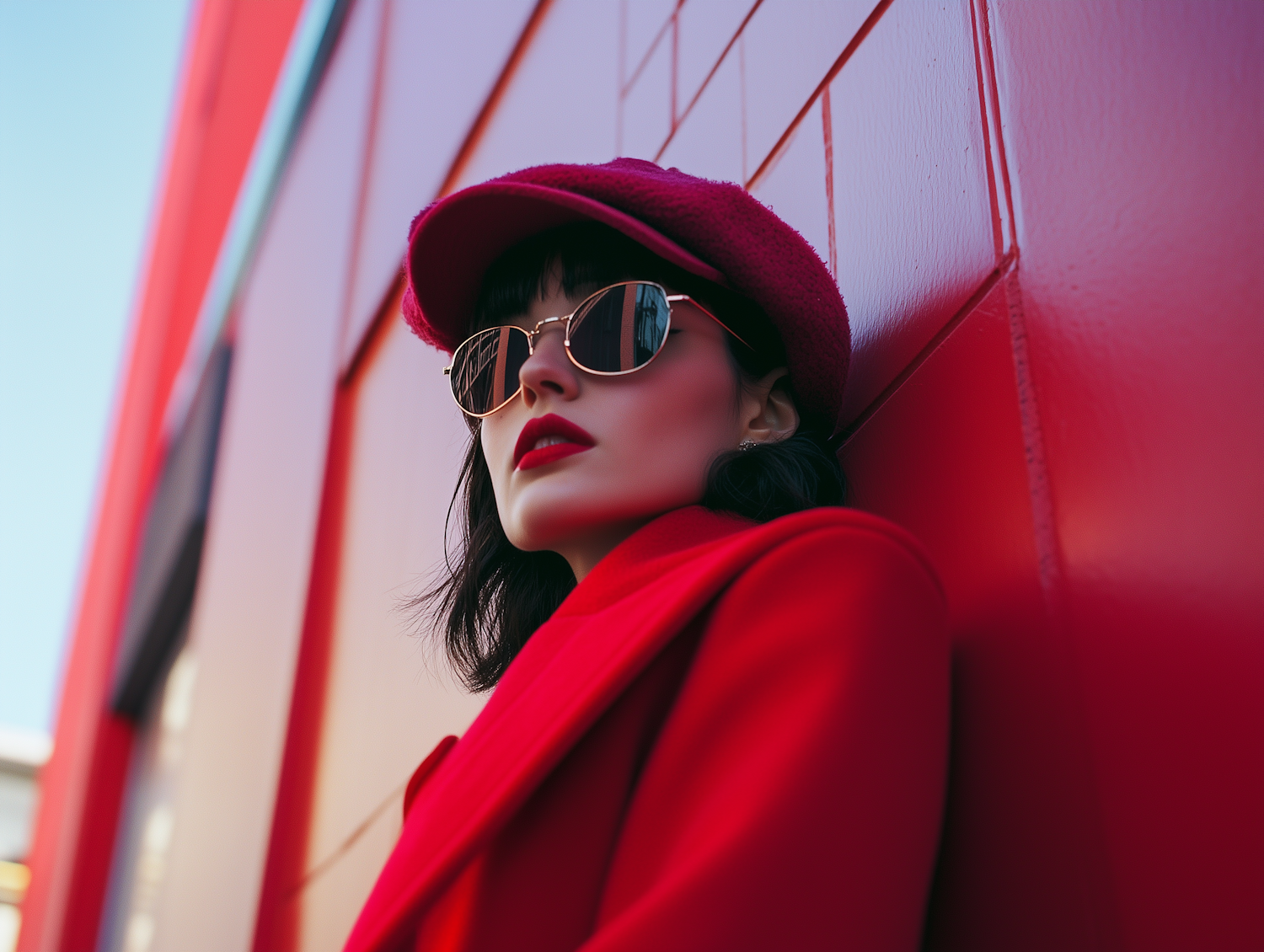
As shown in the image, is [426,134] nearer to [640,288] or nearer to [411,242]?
[411,242]

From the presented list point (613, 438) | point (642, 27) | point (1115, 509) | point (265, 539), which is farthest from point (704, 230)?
point (265, 539)

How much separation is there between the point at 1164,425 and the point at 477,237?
0.58 m

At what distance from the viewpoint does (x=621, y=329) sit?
87 centimetres

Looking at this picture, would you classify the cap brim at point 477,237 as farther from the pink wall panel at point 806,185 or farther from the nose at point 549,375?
the pink wall panel at point 806,185

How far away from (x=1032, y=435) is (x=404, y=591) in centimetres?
138

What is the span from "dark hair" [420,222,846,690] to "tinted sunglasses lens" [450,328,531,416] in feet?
0.10

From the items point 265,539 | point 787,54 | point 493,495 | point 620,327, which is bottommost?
point 265,539

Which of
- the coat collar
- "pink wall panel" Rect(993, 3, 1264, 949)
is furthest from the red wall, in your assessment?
the coat collar

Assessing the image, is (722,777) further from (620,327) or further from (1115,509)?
(620,327)

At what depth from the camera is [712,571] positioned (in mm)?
662

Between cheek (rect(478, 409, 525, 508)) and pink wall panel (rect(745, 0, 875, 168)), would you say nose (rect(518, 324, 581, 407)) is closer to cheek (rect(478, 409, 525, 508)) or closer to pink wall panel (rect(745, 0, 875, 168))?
cheek (rect(478, 409, 525, 508))

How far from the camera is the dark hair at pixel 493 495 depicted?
88 cm

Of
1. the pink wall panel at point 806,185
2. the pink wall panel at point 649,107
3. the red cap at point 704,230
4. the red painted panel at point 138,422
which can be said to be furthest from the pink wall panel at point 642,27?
the red painted panel at point 138,422

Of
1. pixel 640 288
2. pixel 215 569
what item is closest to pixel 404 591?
pixel 640 288
